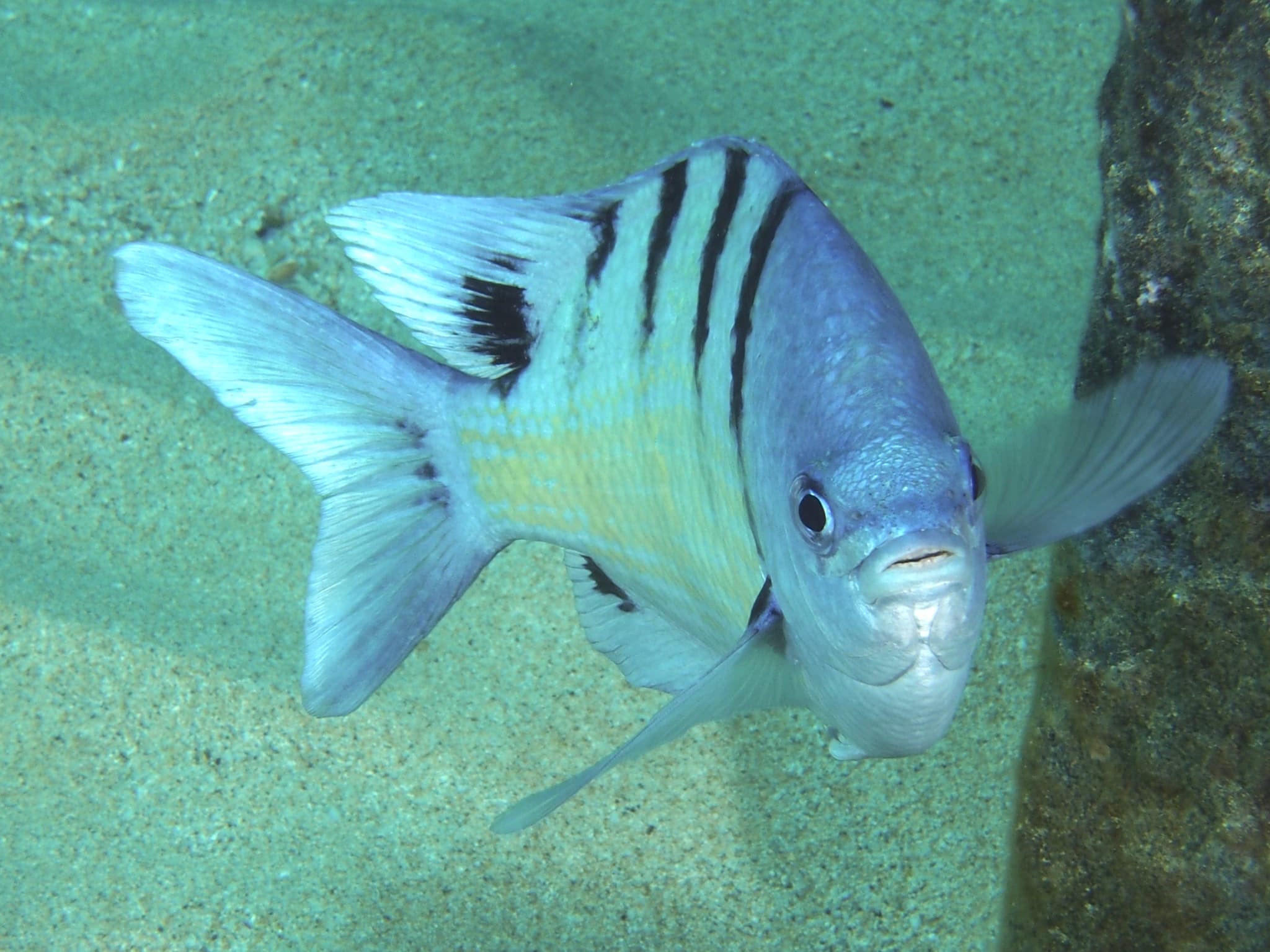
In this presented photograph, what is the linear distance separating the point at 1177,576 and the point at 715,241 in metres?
1.11

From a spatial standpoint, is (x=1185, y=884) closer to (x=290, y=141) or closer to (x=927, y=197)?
(x=927, y=197)

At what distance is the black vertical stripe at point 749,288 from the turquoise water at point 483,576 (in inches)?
51.7

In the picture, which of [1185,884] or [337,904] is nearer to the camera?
[1185,884]

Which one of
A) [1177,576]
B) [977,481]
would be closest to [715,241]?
[977,481]

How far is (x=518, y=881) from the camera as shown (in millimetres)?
2184

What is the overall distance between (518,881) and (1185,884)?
1473 mm

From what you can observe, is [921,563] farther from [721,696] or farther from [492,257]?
[492,257]

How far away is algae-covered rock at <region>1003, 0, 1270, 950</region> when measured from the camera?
4.82 feet

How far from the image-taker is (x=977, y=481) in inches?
40.5

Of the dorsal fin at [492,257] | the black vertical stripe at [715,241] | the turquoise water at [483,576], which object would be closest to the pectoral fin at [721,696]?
the black vertical stripe at [715,241]

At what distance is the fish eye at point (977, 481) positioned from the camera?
1.02 meters

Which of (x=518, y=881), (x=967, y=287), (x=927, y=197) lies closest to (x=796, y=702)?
(x=518, y=881)

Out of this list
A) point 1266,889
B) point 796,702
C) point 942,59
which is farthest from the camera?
point 942,59

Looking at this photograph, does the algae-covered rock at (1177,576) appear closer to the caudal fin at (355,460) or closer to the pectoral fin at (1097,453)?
the pectoral fin at (1097,453)
